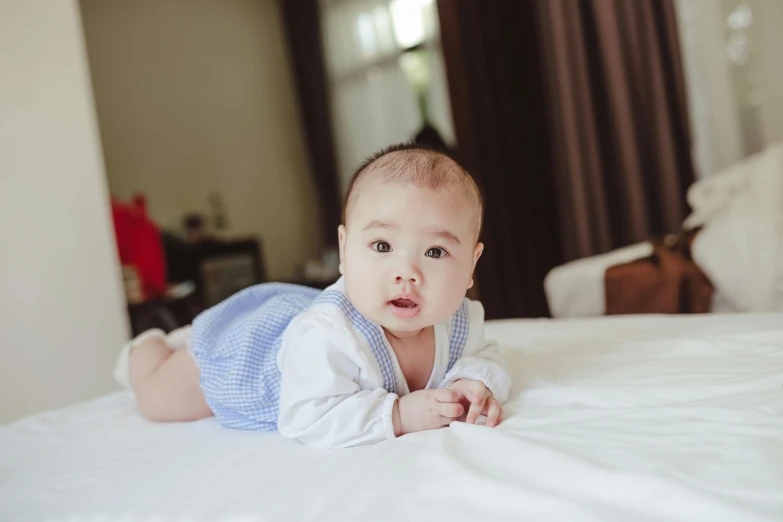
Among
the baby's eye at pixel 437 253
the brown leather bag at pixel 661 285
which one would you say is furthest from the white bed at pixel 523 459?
the brown leather bag at pixel 661 285

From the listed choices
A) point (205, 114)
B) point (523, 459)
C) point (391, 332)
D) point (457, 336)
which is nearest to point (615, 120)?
point (457, 336)

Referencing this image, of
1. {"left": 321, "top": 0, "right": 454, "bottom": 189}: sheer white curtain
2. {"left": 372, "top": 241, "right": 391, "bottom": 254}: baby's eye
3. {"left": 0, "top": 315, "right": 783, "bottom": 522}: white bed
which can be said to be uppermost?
{"left": 321, "top": 0, "right": 454, "bottom": 189}: sheer white curtain

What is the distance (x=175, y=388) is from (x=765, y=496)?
1080mm

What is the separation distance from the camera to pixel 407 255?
3.27 feet

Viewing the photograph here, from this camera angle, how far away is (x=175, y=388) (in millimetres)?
1366

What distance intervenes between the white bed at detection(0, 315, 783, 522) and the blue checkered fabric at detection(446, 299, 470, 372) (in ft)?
0.40

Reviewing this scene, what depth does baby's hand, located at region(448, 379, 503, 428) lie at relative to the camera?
3.31 ft

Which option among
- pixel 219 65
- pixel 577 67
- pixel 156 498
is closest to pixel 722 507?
pixel 156 498

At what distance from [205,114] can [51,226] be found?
104 inches

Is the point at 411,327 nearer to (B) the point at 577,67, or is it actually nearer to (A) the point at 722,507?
(A) the point at 722,507

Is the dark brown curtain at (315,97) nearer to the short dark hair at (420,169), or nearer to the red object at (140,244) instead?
the red object at (140,244)

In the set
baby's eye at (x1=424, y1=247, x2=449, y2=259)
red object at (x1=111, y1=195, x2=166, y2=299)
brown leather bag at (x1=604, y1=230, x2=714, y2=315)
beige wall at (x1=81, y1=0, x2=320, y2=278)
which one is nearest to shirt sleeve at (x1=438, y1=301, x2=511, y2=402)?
baby's eye at (x1=424, y1=247, x2=449, y2=259)

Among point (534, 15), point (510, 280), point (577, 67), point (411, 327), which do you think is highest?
point (534, 15)

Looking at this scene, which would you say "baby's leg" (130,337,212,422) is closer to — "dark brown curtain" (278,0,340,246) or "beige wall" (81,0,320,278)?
"beige wall" (81,0,320,278)
